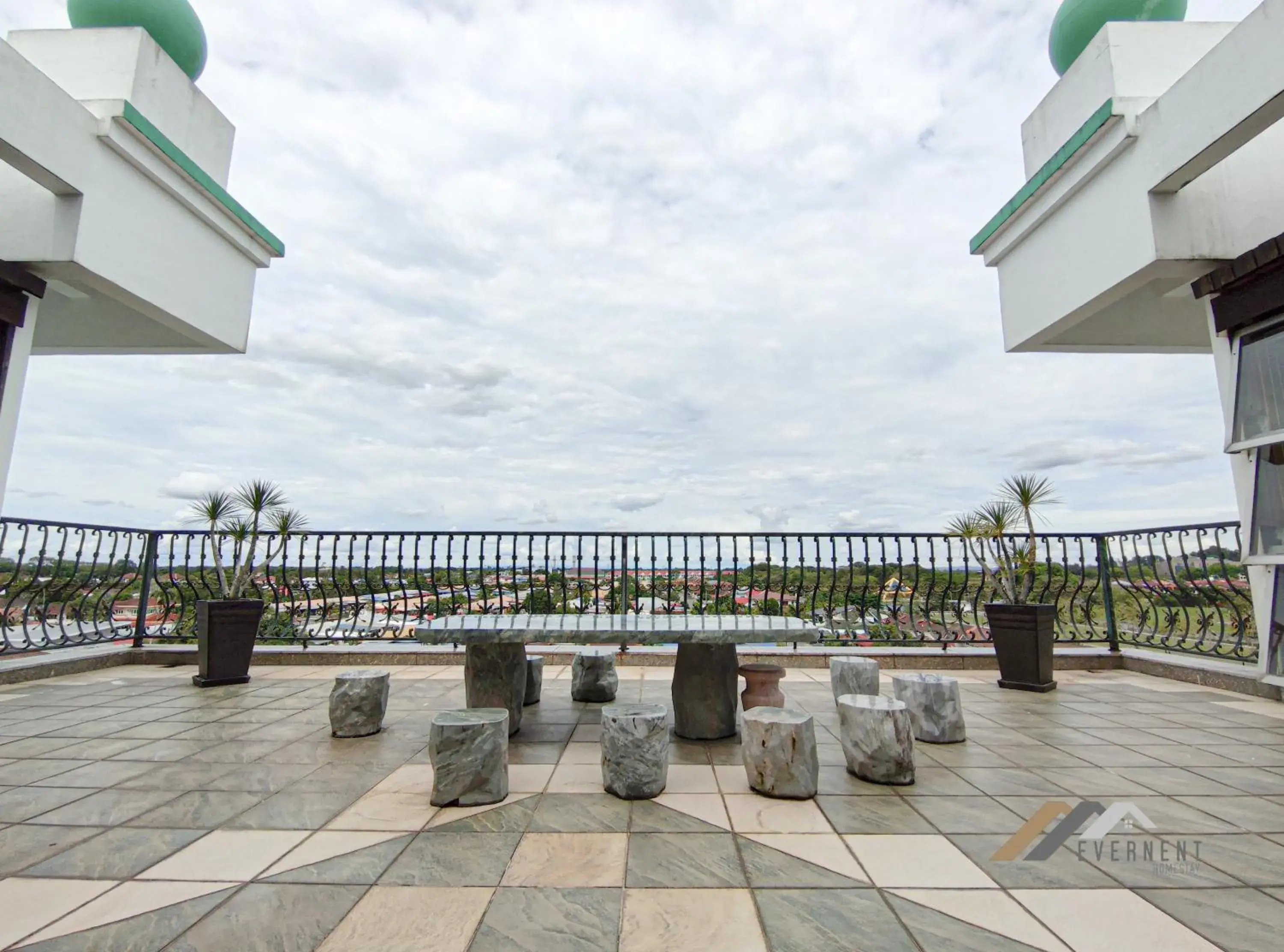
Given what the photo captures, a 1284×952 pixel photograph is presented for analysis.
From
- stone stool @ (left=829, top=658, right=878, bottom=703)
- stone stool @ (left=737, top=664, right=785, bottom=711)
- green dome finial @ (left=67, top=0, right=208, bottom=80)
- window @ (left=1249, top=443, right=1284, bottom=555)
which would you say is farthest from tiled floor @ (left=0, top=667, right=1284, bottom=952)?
green dome finial @ (left=67, top=0, right=208, bottom=80)

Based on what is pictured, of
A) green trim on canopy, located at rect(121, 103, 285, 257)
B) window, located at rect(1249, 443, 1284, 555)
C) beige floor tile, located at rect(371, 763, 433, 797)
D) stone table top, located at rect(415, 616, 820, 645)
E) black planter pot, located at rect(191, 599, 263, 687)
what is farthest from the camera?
black planter pot, located at rect(191, 599, 263, 687)

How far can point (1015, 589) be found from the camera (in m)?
4.73

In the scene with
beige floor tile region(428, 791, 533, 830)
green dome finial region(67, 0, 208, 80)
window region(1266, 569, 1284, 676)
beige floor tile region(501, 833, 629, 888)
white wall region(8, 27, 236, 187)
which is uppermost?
green dome finial region(67, 0, 208, 80)

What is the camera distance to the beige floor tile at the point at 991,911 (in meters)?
1.41

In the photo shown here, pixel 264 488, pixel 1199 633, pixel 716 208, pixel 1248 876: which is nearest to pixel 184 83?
pixel 264 488

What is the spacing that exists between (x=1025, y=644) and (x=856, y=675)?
1755 millimetres

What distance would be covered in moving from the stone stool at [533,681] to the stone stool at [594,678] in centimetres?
26

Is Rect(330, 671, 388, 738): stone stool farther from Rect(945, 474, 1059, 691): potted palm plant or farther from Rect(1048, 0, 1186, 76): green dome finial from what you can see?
Rect(1048, 0, 1186, 76): green dome finial

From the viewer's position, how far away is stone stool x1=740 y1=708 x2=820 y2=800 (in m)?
2.32

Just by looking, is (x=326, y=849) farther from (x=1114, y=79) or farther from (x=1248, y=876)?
(x=1114, y=79)

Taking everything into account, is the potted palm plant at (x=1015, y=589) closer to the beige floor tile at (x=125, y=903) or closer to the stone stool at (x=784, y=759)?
the stone stool at (x=784, y=759)

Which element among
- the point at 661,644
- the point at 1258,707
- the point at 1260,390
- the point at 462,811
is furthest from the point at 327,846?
the point at 1260,390

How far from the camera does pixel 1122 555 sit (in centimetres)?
547

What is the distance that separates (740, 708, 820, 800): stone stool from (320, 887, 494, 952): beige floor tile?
1.20 meters
